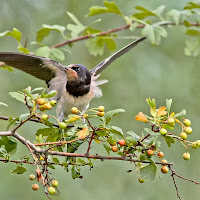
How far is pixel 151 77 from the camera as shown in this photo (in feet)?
26.7

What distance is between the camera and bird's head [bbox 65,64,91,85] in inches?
185

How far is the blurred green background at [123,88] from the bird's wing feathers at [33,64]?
209cm

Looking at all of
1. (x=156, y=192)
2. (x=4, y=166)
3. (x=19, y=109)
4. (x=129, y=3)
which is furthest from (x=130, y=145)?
(x=129, y=3)

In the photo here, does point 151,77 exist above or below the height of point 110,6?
below

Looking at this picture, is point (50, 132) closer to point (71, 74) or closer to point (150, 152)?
point (150, 152)

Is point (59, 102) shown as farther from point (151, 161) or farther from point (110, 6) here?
Result: point (151, 161)

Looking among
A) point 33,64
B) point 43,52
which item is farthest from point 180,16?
point 33,64

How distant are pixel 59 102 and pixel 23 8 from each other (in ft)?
14.8

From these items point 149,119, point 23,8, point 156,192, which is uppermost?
point 149,119

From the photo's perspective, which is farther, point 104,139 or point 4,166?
point 4,166

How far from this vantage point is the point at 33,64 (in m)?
4.14

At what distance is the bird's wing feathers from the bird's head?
164mm

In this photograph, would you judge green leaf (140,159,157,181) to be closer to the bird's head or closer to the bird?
the bird

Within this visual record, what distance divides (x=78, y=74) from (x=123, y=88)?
3.35 meters
